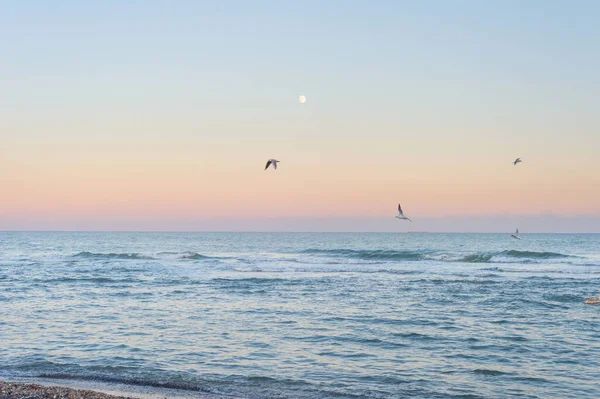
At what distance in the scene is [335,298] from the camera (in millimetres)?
27438

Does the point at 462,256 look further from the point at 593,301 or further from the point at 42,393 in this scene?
the point at 42,393

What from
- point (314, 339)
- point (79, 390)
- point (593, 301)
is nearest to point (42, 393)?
point (79, 390)

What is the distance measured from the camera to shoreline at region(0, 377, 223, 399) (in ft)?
37.5

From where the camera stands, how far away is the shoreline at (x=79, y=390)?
1143 centimetres

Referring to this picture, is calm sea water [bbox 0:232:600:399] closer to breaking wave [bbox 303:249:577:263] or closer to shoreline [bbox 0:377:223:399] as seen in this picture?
shoreline [bbox 0:377:223:399]

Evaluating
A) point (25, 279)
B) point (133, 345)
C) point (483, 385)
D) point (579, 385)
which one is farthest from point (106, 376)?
point (25, 279)

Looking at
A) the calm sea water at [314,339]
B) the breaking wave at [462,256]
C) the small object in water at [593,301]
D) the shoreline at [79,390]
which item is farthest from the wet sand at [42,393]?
the breaking wave at [462,256]

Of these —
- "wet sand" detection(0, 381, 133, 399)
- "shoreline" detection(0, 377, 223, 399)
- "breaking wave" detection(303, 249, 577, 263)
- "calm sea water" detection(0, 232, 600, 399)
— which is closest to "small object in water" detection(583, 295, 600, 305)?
"calm sea water" detection(0, 232, 600, 399)

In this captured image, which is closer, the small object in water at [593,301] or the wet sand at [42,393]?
the wet sand at [42,393]

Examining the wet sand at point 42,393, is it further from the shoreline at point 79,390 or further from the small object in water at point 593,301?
the small object in water at point 593,301

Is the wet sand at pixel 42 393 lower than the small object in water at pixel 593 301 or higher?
lower

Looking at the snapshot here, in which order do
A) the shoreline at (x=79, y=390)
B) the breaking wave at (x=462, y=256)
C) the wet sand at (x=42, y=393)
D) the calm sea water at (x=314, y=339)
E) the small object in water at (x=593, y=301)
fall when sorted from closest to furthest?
1. the wet sand at (x=42, y=393)
2. the shoreline at (x=79, y=390)
3. the calm sea water at (x=314, y=339)
4. the small object in water at (x=593, y=301)
5. the breaking wave at (x=462, y=256)

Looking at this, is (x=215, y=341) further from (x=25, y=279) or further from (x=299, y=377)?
(x=25, y=279)

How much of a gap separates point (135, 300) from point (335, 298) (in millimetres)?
8970
